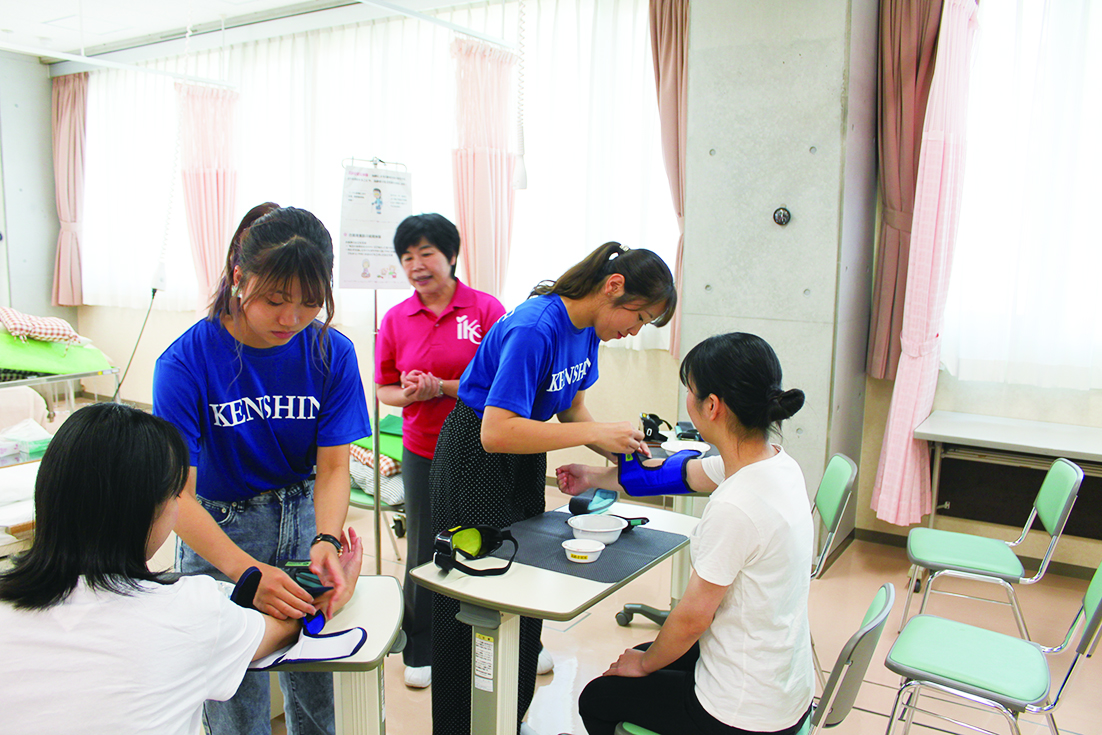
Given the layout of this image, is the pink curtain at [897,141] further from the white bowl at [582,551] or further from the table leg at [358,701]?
the table leg at [358,701]

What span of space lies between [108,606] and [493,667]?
32.3 inches

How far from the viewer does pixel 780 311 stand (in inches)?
130

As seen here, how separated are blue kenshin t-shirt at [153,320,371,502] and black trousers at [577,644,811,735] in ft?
2.49

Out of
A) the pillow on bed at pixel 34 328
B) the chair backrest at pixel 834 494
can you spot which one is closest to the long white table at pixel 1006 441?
the chair backrest at pixel 834 494

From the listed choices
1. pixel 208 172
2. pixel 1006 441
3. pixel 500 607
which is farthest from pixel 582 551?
pixel 208 172

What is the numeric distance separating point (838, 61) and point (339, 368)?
2.50 meters

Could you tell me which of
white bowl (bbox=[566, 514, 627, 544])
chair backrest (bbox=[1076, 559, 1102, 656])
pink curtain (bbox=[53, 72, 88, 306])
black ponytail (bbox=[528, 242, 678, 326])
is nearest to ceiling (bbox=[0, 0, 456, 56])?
pink curtain (bbox=[53, 72, 88, 306])

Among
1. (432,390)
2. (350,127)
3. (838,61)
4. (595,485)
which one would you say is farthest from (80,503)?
(350,127)

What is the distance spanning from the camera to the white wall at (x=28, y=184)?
684 centimetres

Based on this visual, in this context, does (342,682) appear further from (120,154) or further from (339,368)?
(120,154)

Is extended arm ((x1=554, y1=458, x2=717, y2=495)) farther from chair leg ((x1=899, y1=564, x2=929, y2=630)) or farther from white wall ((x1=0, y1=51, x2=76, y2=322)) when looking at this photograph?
white wall ((x1=0, y1=51, x2=76, y2=322))

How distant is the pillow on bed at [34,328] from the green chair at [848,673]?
316cm

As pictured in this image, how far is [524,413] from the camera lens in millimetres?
1729

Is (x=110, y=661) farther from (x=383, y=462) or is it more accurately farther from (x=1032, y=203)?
(x=1032, y=203)
